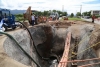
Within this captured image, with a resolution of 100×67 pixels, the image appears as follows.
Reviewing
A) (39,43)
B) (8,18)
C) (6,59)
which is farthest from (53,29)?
(6,59)

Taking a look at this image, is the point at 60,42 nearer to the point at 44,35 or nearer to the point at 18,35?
the point at 44,35

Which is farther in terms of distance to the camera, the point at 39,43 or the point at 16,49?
the point at 39,43

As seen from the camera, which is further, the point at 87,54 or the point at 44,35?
the point at 44,35

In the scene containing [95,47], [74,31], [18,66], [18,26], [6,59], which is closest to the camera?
[18,66]

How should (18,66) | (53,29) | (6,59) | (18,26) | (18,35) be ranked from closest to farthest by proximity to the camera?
1. (18,66)
2. (6,59)
3. (18,35)
4. (18,26)
5. (53,29)

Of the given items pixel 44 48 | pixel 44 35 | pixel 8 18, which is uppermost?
pixel 8 18

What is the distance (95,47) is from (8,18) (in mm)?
9727

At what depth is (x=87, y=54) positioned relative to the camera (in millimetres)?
12414

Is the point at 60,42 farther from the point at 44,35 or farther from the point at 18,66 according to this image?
the point at 18,66

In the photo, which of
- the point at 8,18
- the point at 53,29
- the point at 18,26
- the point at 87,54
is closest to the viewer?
the point at 87,54

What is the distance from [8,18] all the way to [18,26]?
2.91 m

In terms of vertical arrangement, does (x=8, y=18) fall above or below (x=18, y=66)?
above

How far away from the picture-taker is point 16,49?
12.2 m

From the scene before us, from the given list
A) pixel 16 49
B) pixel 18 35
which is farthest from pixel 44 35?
pixel 16 49
